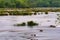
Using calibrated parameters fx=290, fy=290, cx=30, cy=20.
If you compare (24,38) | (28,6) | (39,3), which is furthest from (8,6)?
(24,38)

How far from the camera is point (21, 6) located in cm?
8619

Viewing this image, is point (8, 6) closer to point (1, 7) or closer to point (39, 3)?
point (1, 7)

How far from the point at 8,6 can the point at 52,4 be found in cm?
2264

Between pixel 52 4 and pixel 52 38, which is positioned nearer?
pixel 52 38

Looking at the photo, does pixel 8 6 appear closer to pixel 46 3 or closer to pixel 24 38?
pixel 46 3

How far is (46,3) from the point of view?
9988 cm

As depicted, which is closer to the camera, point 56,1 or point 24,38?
point 24,38

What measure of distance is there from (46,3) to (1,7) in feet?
79.4

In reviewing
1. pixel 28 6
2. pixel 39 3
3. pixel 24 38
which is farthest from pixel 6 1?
pixel 24 38

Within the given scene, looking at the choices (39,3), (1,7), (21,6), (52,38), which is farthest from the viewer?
(39,3)

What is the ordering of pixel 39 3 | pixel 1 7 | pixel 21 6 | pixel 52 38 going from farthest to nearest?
pixel 39 3, pixel 21 6, pixel 1 7, pixel 52 38

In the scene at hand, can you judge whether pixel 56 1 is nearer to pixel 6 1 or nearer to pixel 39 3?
pixel 39 3

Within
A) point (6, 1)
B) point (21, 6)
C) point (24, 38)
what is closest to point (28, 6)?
point (21, 6)

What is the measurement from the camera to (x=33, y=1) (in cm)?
10056
